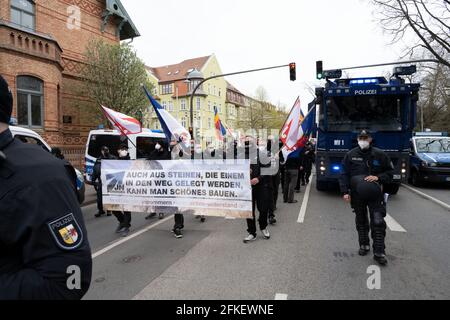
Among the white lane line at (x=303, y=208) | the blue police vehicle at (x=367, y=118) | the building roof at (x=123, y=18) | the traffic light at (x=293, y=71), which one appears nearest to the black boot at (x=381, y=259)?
the white lane line at (x=303, y=208)

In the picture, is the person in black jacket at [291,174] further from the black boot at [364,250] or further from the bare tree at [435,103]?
the bare tree at [435,103]

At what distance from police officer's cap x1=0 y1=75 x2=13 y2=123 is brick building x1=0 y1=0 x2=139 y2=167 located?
15.4 metres

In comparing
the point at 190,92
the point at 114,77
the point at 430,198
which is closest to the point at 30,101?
the point at 114,77

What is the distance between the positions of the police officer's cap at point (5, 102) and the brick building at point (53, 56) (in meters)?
15.4

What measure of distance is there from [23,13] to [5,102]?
1963 centimetres

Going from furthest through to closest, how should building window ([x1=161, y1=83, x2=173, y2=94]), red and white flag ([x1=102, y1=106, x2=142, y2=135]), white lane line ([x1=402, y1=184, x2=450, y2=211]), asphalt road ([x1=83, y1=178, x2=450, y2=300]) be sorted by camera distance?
1. building window ([x1=161, y1=83, x2=173, y2=94])
2. white lane line ([x1=402, y1=184, x2=450, y2=211])
3. red and white flag ([x1=102, y1=106, x2=142, y2=135])
4. asphalt road ([x1=83, y1=178, x2=450, y2=300])

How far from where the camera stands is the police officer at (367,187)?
4.64 metres

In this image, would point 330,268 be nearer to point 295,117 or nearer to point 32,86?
point 295,117

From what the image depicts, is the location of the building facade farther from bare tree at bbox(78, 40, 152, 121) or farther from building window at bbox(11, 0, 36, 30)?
building window at bbox(11, 0, 36, 30)

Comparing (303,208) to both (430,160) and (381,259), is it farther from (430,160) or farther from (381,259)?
(430,160)

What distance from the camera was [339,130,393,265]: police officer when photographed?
4.64 meters

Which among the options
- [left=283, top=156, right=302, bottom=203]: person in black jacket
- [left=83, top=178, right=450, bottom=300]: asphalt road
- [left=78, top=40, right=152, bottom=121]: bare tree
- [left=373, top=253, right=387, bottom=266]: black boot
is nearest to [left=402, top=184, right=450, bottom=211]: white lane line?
[left=83, top=178, right=450, bottom=300]: asphalt road

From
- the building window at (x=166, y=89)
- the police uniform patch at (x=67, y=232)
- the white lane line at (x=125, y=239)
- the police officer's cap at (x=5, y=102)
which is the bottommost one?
the white lane line at (x=125, y=239)

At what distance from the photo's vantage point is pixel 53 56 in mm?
15648
